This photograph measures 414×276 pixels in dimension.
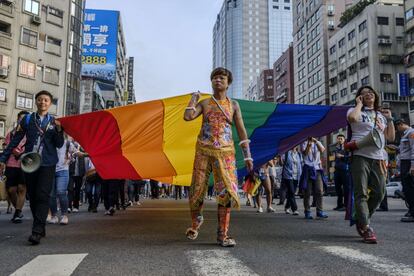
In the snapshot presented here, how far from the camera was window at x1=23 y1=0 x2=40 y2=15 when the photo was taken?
3942 centimetres

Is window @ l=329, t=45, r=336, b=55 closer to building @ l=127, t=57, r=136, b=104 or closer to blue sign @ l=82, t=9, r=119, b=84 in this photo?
blue sign @ l=82, t=9, r=119, b=84

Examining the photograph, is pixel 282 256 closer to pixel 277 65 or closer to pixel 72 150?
pixel 72 150

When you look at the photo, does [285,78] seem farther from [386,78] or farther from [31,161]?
[31,161]

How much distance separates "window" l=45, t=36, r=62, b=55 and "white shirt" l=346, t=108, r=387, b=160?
40.5 metres

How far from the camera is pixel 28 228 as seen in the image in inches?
285

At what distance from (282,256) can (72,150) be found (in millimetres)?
5557

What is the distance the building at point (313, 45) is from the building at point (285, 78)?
5.33 meters

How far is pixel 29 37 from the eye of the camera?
3966 cm

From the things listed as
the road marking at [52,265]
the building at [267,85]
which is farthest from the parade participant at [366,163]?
the building at [267,85]

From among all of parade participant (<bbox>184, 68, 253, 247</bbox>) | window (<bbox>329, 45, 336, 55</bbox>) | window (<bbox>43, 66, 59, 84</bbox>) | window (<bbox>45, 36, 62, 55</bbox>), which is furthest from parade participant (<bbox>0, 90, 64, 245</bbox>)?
window (<bbox>329, 45, 336, 55</bbox>)

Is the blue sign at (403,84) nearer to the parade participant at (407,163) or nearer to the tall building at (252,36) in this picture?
the parade participant at (407,163)

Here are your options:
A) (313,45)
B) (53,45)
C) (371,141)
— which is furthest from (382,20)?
(371,141)

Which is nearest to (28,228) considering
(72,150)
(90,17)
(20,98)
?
(72,150)

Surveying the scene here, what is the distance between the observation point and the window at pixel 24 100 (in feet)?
124
